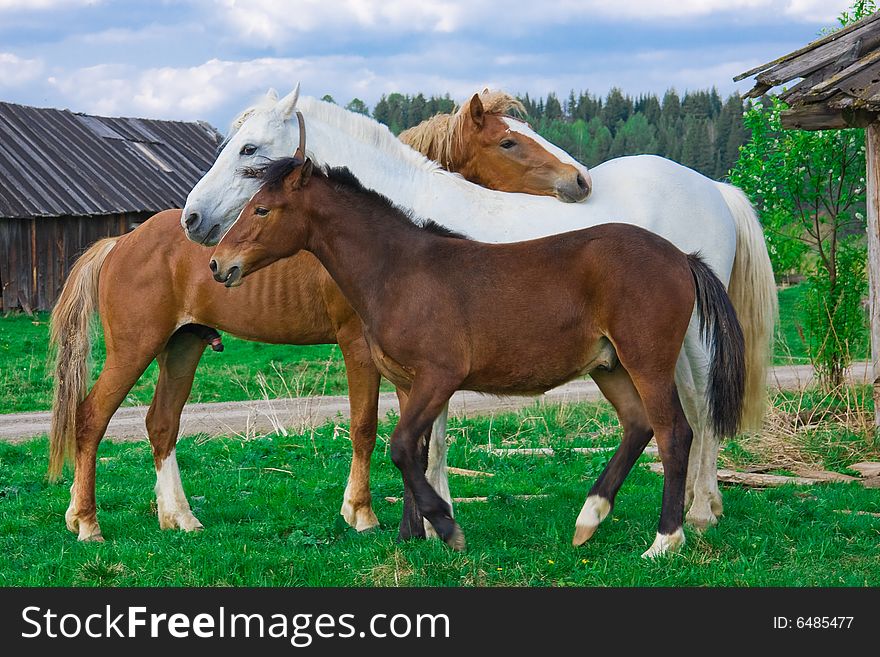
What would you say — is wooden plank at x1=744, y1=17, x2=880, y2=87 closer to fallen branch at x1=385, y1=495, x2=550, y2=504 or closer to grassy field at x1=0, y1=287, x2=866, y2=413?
grassy field at x1=0, y1=287, x2=866, y2=413

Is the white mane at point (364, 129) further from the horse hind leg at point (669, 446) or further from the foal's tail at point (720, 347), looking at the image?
the horse hind leg at point (669, 446)

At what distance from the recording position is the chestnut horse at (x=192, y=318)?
6.18m

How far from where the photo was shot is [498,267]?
517cm

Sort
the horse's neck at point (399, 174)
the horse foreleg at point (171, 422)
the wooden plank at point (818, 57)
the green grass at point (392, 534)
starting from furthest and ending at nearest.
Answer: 1. the wooden plank at point (818, 57)
2. the horse foreleg at point (171, 422)
3. the horse's neck at point (399, 174)
4. the green grass at point (392, 534)

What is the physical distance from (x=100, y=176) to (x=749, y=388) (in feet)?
78.8

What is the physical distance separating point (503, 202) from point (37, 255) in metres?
21.6

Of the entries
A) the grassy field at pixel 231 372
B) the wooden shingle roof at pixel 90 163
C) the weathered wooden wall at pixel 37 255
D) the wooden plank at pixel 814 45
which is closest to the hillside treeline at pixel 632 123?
the wooden shingle roof at pixel 90 163

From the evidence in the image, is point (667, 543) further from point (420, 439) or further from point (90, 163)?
point (90, 163)

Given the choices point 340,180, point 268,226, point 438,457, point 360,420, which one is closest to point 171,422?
point 360,420

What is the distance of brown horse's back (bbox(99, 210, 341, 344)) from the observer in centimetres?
625

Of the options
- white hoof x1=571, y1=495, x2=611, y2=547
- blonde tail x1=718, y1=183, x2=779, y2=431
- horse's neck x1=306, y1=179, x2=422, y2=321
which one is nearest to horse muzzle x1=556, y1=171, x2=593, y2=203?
horse's neck x1=306, y1=179, x2=422, y2=321

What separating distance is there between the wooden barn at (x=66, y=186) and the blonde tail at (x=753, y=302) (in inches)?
693

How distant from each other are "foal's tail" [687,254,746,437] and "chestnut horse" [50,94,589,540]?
1.24m
